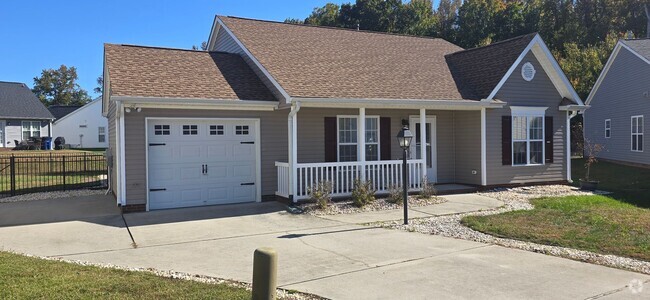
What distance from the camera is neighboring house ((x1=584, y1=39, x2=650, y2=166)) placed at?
68.3ft

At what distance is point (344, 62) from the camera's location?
14.4 meters

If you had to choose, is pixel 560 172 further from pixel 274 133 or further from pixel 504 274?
pixel 504 274

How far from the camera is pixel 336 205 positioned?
11531 mm

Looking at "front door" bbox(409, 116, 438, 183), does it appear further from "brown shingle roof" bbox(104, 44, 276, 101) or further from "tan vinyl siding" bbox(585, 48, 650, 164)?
"tan vinyl siding" bbox(585, 48, 650, 164)

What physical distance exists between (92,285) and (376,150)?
385 inches

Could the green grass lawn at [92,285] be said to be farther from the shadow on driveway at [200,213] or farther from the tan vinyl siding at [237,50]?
the tan vinyl siding at [237,50]

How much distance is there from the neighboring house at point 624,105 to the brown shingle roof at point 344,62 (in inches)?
A: 386

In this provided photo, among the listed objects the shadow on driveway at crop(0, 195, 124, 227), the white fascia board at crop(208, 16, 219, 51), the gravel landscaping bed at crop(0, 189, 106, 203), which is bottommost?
the shadow on driveway at crop(0, 195, 124, 227)

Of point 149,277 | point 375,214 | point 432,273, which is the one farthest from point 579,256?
point 149,277

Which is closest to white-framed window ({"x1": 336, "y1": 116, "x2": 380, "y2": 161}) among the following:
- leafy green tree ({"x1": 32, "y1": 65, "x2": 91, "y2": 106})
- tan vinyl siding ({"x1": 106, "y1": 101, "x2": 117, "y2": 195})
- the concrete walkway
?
the concrete walkway

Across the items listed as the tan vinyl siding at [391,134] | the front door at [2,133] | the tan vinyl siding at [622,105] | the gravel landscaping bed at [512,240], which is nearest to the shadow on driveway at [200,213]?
the tan vinyl siding at [391,134]

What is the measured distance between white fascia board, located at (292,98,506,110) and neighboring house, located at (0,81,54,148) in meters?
31.7

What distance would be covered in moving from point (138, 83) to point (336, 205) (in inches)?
213

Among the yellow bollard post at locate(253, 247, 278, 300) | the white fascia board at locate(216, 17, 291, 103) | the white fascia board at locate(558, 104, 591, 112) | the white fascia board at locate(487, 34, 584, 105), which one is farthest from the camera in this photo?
the white fascia board at locate(558, 104, 591, 112)
